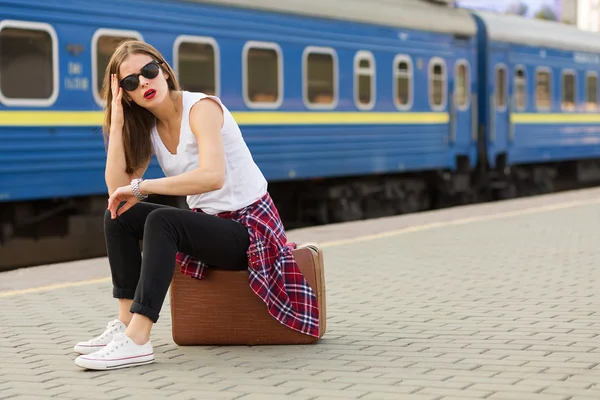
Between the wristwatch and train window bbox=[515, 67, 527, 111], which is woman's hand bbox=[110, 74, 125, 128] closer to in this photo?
the wristwatch

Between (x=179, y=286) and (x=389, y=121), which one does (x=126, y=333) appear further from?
(x=389, y=121)

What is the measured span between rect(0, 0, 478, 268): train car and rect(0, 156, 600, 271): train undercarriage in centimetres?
2

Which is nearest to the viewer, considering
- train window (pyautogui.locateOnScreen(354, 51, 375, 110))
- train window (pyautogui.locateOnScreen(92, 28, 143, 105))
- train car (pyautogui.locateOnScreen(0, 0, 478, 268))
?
train car (pyautogui.locateOnScreen(0, 0, 478, 268))

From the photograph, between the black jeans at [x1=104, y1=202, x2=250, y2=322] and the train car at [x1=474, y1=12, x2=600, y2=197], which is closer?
the black jeans at [x1=104, y1=202, x2=250, y2=322]

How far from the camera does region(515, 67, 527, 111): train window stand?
65.4ft

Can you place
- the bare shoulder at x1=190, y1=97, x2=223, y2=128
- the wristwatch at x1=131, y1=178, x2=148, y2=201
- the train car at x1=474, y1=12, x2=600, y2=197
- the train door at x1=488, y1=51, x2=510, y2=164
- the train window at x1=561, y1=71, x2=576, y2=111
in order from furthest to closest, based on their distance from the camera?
1. the train window at x1=561, y1=71, x2=576, y2=111
2. the train car at x1=474, y1=12, x2=600, y2=197
3. the train door at x1=488, y1=51, x2=510, y2=164
4. the bare shoulder at x1=190, y1=97, x2=223, y2=128
5. the wristwatch at x1=131, y1=178, x2=148, y2=201

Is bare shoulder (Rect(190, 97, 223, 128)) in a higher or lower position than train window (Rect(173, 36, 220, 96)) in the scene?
lower

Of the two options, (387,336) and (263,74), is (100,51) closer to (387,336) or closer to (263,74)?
(263,74)

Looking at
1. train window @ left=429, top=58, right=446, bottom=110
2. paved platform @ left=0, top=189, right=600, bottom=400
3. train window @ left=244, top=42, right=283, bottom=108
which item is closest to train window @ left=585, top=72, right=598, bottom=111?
train window @ left=429, top=58, right=446, bottom=110

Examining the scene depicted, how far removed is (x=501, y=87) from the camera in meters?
19.5

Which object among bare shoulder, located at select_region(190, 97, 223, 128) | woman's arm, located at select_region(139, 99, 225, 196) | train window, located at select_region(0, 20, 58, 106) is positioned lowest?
woman's arm, located at select_region(139, 99, 225, 196)

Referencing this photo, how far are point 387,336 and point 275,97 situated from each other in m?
7.99

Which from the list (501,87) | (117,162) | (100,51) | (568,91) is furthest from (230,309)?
(568,91)

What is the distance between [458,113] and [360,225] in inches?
217
